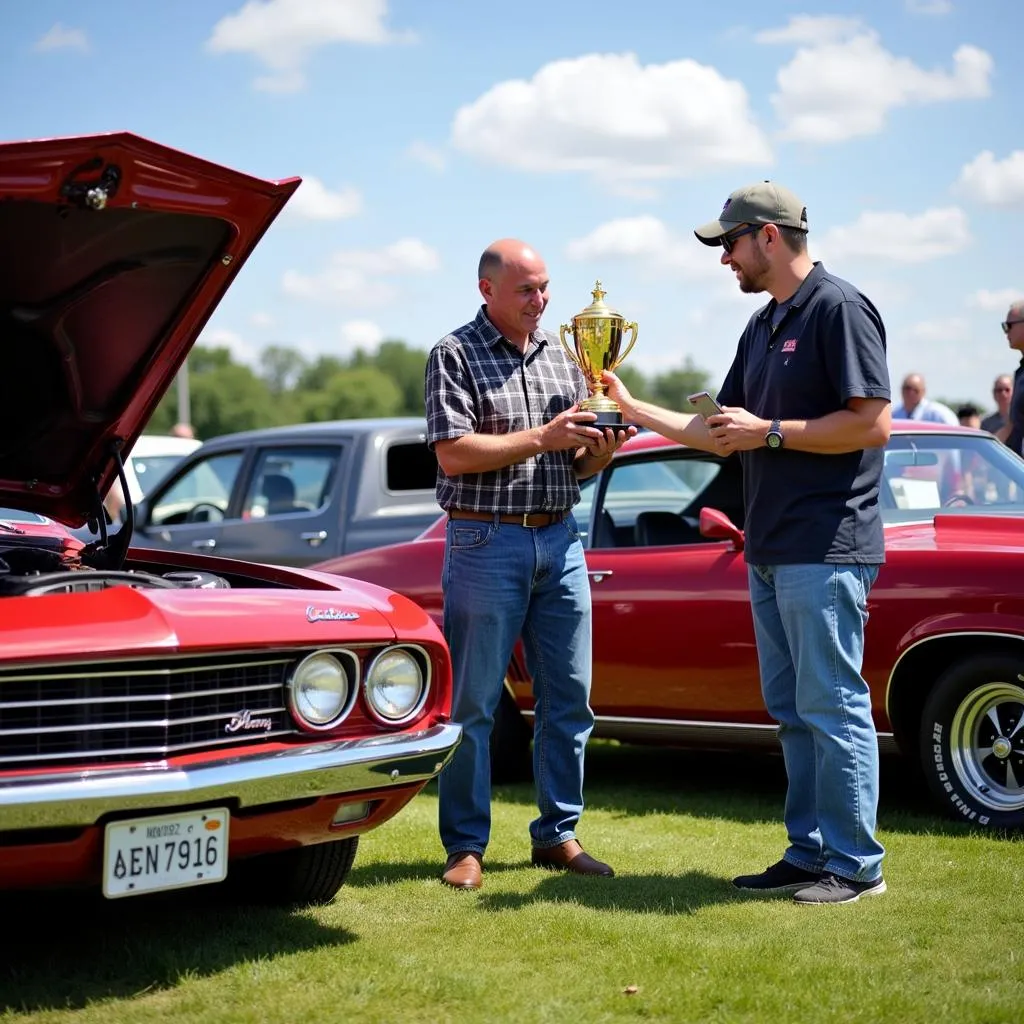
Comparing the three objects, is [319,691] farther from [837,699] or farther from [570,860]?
[837,699]

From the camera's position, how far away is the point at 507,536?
4711mm

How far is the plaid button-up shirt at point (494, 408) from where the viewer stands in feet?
15.3

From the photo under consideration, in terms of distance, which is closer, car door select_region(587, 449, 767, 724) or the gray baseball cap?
the gray baseball cap

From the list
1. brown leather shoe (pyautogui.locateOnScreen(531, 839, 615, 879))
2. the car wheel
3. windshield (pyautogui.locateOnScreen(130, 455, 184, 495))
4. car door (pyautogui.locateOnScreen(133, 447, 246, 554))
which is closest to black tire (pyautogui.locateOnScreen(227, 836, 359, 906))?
brown leather shoe (pyautogui.locateOnScreen(531, 839, 615, 879))

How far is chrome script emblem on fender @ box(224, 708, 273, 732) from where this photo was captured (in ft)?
12.0

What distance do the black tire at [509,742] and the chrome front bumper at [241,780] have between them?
2.57m

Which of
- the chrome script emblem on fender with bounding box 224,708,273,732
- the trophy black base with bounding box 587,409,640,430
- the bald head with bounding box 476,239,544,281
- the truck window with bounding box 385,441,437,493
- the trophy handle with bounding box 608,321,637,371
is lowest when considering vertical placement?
the chrome script emblem on fender with bounding box 224,708,273,732

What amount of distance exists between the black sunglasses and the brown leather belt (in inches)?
41.0

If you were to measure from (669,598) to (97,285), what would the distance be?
2.72 meters

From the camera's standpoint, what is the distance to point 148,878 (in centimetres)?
346

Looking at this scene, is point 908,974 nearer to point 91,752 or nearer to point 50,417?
point 91,752

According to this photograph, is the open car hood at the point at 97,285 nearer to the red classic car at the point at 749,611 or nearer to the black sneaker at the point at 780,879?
the red classic car at the point at 749,611

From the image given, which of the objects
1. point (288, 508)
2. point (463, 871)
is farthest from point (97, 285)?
point (288, 508)

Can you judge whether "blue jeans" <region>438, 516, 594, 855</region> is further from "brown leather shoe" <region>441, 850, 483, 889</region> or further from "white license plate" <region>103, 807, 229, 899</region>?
"white license plate" <region>103, 807, 229, 899</region>
